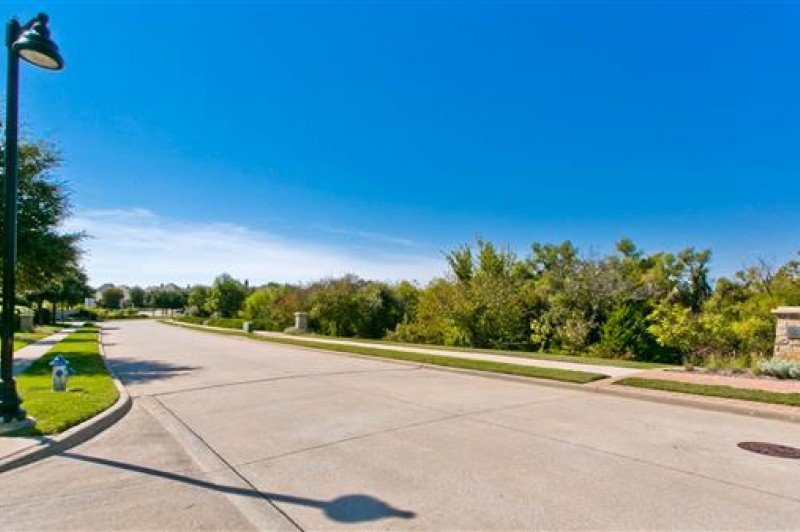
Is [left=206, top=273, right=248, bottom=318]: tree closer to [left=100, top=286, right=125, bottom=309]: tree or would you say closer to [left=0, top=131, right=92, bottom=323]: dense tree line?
[left=0, top=131, right=92, bottom=323]: dense tree line

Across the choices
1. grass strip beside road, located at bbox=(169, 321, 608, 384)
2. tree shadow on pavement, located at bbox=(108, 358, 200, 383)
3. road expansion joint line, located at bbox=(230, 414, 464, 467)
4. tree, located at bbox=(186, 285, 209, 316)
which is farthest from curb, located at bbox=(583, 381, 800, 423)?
tree, located at bbox=(186, 285, 209, 316)

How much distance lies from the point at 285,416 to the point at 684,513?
5.71 meters

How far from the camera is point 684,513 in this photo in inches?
167

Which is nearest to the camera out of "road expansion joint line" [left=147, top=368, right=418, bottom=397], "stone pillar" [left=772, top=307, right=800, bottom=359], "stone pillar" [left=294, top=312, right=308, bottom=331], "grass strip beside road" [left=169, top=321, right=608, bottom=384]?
"road expansion joint line" [left=147, top=368, right=418, bottom=397]

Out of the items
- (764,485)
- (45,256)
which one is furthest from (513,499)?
(45,256)

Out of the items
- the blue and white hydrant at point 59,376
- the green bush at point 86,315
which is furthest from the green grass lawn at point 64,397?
the green bush at point 86,315

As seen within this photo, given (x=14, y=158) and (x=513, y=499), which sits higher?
(x=14, y=158)

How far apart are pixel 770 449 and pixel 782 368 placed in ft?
20.0

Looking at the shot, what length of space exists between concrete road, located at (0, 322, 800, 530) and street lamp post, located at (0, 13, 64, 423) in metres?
1.53

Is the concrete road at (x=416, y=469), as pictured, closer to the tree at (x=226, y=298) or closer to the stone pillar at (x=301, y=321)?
the stone pillar at (x=301, y=321)

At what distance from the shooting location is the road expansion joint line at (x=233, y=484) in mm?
A: 4174

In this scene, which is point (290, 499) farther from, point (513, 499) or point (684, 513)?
point (684, 513)

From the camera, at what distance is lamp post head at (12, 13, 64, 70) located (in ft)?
21.5

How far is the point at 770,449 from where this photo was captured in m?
6.11
